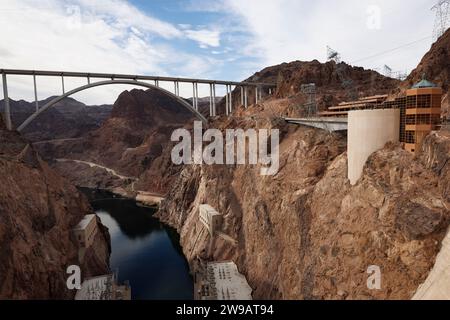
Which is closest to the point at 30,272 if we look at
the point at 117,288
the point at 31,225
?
the point at 31,225

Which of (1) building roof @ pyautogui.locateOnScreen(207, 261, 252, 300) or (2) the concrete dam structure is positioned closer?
(2) the concrete dam structure

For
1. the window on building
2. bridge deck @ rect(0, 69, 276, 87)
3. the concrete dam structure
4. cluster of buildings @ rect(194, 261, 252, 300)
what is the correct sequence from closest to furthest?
the window on building < the concrete dam structure < cluster of buildings @ rect(194, 261, 252, 300) < bridge deck @ rect(0, 69, 276, 87)

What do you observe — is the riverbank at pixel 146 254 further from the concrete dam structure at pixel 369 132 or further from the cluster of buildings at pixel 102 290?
the concrete dam structure at pixel 369 132

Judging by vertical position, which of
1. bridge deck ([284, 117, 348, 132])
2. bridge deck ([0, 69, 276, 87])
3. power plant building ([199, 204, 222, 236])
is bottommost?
power plant building ([199, 204, 222, 236])

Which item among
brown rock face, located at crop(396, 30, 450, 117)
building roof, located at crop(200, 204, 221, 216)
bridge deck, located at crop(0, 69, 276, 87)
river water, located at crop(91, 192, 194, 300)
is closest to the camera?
brown rock face, located at crop(396, 30, 450, 117)

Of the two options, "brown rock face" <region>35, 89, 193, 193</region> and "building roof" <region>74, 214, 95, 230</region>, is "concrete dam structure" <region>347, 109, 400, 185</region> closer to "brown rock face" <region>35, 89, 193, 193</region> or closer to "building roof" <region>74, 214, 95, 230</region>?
"building roof" <region>74, 214, 95, 230</region>

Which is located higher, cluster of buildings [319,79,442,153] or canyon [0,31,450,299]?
cluster of buildings [319,79,442,153]

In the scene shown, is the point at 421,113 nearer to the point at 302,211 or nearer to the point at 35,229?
the point at 302,211

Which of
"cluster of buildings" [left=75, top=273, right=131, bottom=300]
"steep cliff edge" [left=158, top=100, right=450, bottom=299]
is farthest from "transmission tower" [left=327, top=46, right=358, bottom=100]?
"cluster of buildings" [left=75, top=273, right=131, bottom=300]
